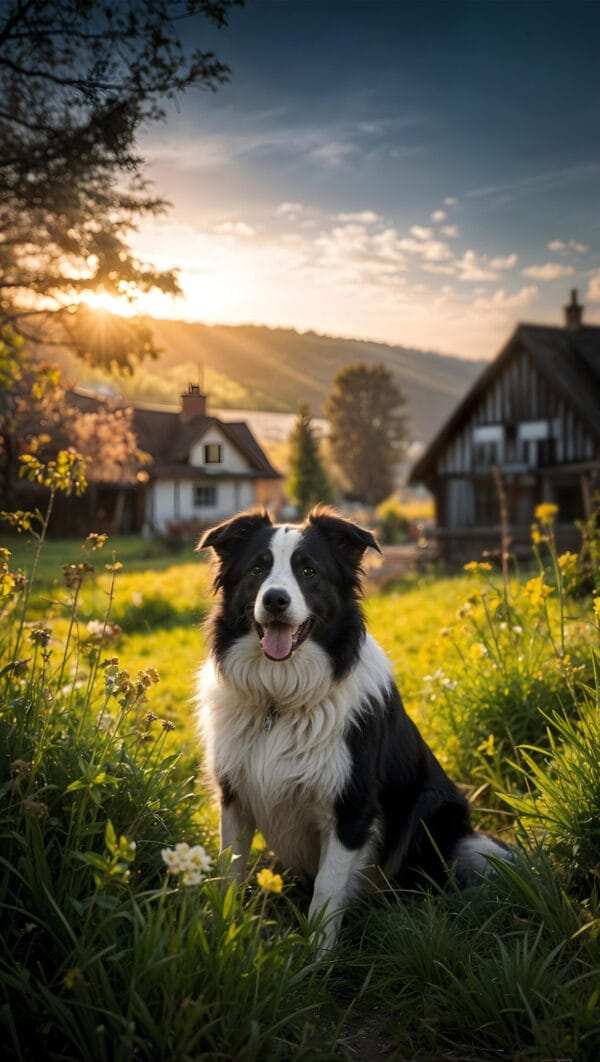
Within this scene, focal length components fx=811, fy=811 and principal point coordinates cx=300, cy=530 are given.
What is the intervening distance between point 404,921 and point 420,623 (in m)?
7.83

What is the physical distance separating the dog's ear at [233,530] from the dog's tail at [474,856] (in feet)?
5.36

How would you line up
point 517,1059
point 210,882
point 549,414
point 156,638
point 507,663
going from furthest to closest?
point 549,414 < point 156,638 < point 507,663 < point 210,882 < point 517,1059

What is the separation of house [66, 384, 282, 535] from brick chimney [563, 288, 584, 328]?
9.53 m

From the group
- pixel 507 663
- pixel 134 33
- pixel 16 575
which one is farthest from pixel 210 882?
pixel 134 33

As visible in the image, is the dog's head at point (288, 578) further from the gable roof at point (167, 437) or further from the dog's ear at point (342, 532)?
the gable roof at point (167, 437)

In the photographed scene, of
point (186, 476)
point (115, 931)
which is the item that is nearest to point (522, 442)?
point (186, 476)

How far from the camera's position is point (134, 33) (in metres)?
5.93

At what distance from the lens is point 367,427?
32938 mm

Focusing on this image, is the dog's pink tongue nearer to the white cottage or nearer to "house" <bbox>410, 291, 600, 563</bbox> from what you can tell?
"house" <bbox>410, 291, 600, 563</bbox>

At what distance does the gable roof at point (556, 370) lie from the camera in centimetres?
1905

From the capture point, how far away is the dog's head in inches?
122

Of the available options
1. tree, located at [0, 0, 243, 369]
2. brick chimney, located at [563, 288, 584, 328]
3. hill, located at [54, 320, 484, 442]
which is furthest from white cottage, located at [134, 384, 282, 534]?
tree, located at [0, 0, 243, 369]

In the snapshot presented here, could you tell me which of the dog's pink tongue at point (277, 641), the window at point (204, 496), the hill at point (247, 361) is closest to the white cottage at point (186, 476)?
the window at point (204, 496)

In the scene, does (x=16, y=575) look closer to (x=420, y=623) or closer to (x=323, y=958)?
(x=323, y=958)
